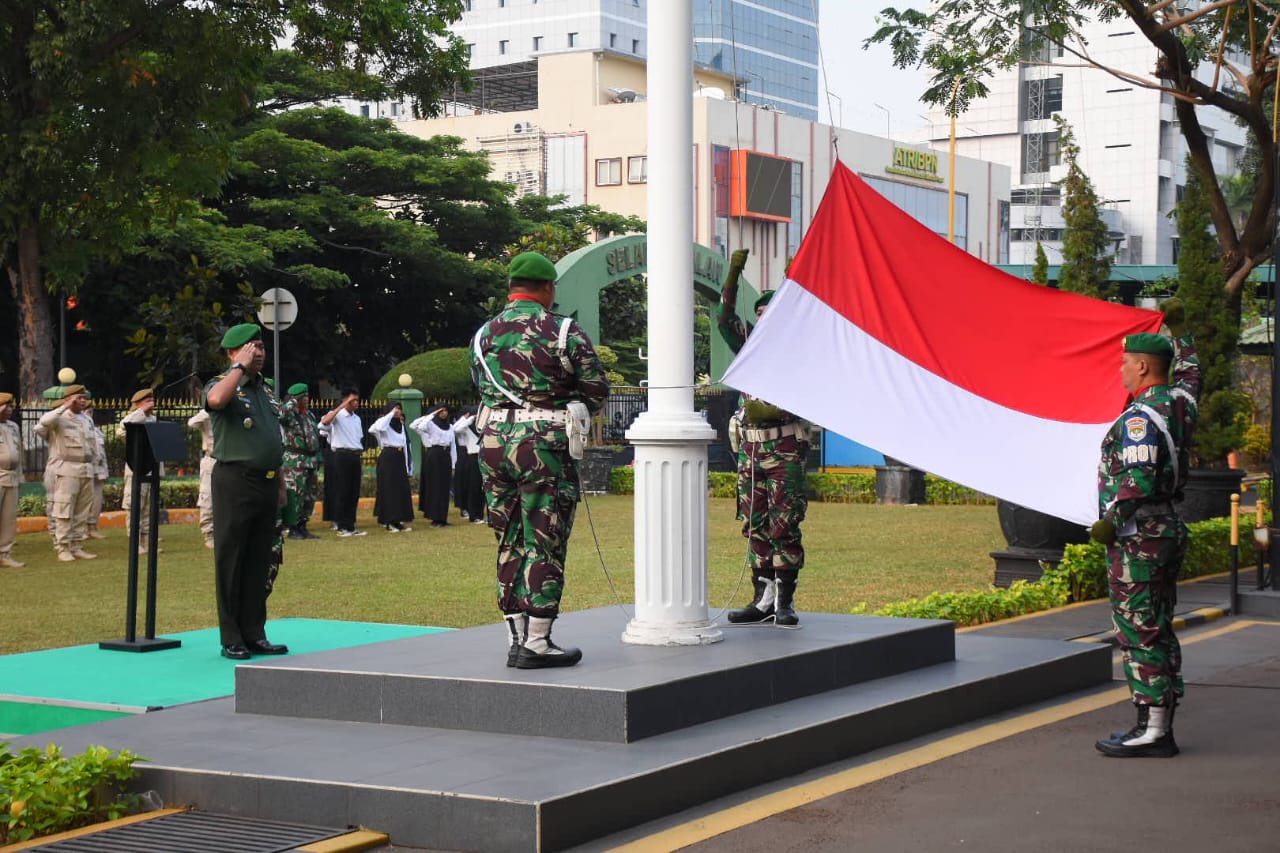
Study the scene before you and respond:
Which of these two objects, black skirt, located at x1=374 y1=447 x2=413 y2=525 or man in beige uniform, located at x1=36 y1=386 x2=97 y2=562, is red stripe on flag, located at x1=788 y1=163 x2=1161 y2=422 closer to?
man in beige uniform, located at x1=36 y1=386 x2=97 y2=562

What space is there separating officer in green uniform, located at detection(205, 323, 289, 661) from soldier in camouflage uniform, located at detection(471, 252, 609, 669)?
87.1 inches

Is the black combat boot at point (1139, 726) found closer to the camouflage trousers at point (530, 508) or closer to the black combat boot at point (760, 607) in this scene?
the black combat boot at point (760, 607)

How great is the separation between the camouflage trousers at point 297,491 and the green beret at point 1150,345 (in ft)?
16.4

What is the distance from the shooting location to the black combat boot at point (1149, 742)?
7297mm

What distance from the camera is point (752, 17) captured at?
259 ft

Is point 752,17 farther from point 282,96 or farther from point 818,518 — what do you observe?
point 818,518

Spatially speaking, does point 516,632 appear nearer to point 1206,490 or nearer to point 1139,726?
point 1139,726

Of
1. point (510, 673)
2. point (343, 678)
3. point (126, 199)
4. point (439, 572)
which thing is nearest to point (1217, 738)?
point (510, 673)

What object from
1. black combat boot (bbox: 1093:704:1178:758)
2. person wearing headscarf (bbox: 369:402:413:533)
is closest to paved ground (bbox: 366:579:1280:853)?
black combat boot (bbox: 1093:704:1178:758)

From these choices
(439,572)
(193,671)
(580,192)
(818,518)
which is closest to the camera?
(193,671)

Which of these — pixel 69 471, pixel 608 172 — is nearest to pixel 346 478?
pixel 69 471

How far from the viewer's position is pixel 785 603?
9.07 m

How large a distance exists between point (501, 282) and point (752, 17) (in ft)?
129

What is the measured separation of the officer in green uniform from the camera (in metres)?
9.40
